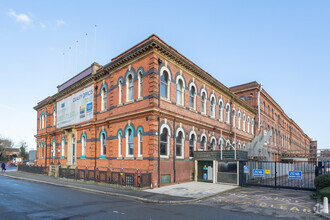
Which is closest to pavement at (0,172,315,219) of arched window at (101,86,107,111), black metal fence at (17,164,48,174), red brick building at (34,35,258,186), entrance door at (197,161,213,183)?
red brick building at (34,35,258,186)

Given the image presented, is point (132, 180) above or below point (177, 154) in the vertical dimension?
below

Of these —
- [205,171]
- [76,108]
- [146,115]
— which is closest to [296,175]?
[205,171]

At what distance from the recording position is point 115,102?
24156 millimetres

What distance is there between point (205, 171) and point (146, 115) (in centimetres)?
823

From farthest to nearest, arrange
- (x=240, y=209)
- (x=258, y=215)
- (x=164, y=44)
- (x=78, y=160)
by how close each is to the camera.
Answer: (x=78, y=160) < (x=164, y=44) < (x=240, y=209) < (x=258, y=215)

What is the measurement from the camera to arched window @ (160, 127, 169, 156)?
67.9 feet

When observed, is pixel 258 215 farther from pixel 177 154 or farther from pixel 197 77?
pixel 197 77

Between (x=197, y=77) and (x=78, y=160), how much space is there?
1645 centimetres

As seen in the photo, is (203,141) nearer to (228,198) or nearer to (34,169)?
(228,198)

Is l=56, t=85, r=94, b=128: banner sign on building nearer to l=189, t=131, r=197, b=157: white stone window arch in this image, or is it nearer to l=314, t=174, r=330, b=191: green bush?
l=189, t=131, r=197, b=157: white stone window arch

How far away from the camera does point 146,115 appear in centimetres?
2027

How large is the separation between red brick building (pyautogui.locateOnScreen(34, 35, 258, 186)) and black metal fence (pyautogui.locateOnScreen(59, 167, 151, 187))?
2.18 ft

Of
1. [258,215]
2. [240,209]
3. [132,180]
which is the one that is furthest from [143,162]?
[258,215]

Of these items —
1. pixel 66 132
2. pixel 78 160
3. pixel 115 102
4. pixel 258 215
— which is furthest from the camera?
pixel 66 132
